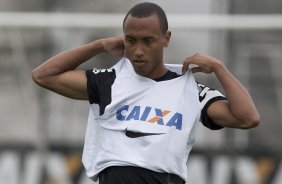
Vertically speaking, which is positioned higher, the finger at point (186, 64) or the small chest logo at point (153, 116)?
the finger at point (186, 64)

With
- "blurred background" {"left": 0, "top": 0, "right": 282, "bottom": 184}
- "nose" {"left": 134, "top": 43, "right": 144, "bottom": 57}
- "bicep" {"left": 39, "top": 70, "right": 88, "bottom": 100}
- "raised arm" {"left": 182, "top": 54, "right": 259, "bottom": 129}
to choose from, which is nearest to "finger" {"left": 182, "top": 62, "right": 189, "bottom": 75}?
"raised arm" {"left": 182, "top": 54, "right": 259, "bottom": 129}

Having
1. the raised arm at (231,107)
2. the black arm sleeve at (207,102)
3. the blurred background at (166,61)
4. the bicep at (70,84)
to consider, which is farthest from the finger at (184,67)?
the blurred background at (166,61)

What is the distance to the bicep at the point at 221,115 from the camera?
3.62m

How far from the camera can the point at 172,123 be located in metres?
3.54

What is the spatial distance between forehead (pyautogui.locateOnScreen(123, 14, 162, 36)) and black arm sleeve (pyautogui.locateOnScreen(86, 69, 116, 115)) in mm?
216

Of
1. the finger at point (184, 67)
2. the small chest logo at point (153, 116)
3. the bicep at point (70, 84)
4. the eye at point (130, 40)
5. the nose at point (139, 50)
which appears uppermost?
the eye at point (130, 40)

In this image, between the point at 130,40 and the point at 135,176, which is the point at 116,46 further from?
the point at 135,176

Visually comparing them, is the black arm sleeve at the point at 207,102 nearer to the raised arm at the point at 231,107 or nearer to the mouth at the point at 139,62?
the raised arm at the point at 231,107

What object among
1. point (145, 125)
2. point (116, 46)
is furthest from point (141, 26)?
point (145, 125)

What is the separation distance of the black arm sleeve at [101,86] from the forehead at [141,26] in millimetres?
216

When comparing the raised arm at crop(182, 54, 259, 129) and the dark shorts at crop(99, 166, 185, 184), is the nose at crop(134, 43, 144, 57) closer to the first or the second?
the raised arm at crop(182, 54, 259, 129)

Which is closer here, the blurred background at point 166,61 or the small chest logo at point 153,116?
the small chest logo at point 153,116

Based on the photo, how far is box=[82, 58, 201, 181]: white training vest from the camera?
3.50 meters

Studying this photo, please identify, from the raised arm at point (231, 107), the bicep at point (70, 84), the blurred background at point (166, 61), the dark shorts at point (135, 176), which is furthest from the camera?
the blurred background at point (166, 61)
